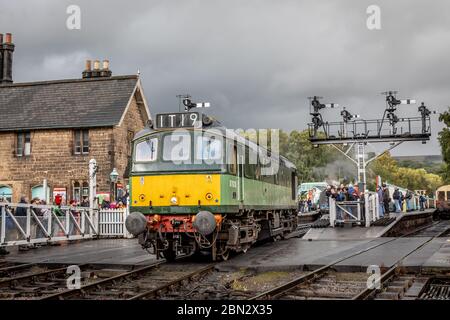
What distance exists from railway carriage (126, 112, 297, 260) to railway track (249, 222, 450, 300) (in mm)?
2736

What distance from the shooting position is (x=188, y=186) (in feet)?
42.1

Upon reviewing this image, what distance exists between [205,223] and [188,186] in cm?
104

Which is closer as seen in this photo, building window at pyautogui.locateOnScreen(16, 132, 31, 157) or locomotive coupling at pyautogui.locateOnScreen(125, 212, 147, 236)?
locomotive coupling at pyautogui.locateOnScreen(125, 212, 147, 236)

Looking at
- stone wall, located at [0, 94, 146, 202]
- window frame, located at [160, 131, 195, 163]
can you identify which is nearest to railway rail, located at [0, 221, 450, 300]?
window frame, located at [160, 131, 195, 163]

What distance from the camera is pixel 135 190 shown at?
13.4 meters

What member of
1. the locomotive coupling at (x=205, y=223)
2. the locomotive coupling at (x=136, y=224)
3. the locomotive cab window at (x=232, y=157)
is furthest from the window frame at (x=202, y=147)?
the locomotive coupling at (x=136, y=224)

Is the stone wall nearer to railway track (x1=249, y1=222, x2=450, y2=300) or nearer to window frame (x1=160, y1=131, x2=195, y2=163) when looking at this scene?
window frame (x1=160, y1=131, x2=195, y2=163)

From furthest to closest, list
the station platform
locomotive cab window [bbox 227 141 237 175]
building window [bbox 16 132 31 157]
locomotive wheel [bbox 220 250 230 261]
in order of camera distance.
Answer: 1. building window [bbox 16 132 31 157]
2. the station platform
3. locomotive wheel [bbox 220 250 230 261]
4. locomotive cab window [bbox 227 141 237 175]

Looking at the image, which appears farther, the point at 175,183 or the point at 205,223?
the point at 175,183

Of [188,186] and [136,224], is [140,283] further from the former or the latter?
[188,186]

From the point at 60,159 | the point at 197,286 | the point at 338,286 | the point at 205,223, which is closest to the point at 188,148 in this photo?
the point at 205,223

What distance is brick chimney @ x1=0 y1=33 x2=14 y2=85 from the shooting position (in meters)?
36.9

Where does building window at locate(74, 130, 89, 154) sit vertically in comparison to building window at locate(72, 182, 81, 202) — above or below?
above

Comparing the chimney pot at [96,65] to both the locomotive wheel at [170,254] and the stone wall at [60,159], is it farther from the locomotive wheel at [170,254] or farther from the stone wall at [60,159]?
the locomotive wheel at [170,254]
